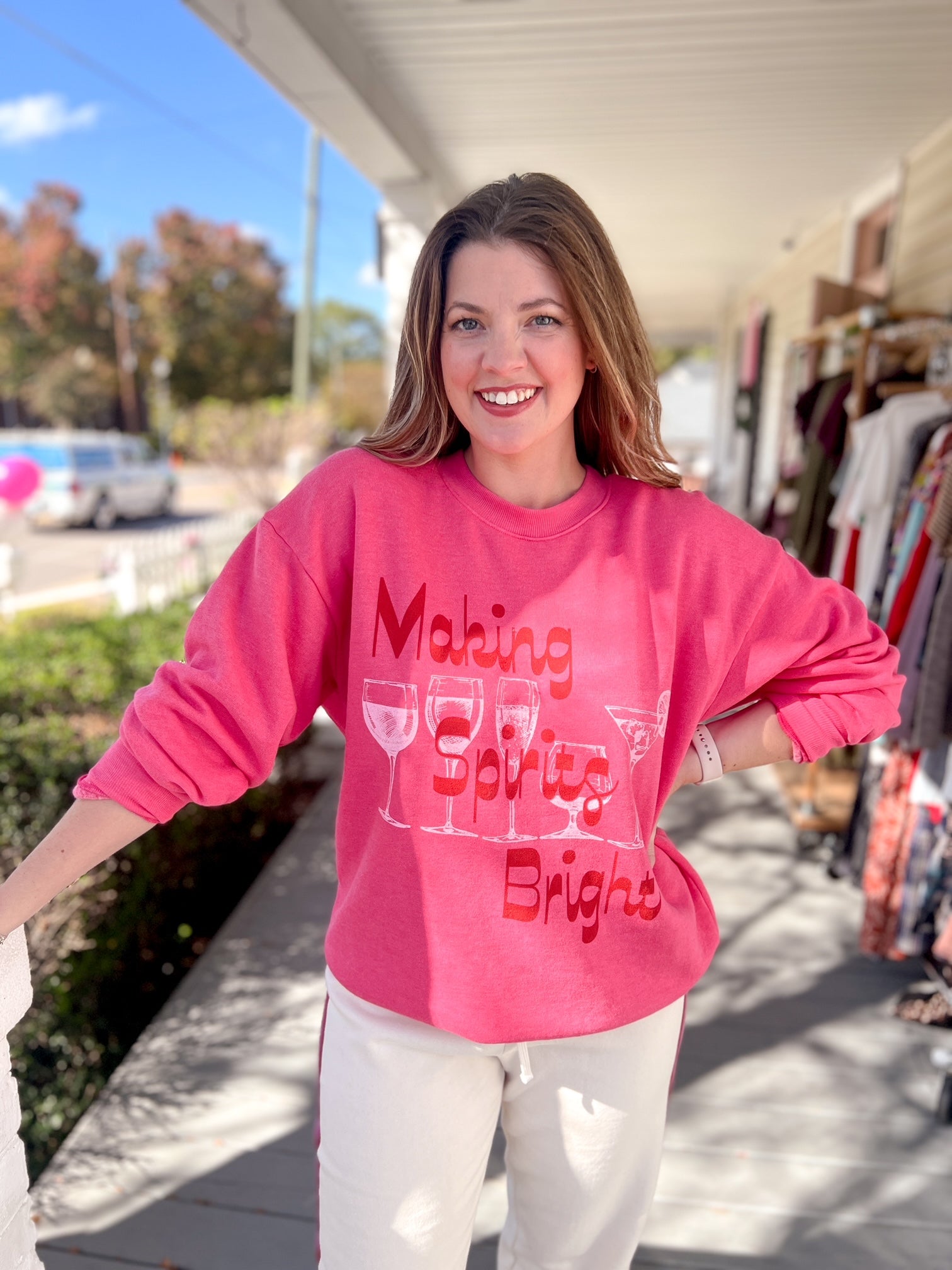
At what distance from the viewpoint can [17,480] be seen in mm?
9359

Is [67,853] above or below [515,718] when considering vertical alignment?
below

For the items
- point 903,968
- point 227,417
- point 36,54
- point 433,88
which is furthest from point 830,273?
point 36,54

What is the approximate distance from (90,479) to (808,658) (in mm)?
17704

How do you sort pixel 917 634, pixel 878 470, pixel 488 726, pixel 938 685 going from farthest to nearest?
pixel 878 470, pixel 917 634, pixel 938 685, pixel 488 726

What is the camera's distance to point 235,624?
3.50ft

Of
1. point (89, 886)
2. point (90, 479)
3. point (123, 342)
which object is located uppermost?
point (123, 342)

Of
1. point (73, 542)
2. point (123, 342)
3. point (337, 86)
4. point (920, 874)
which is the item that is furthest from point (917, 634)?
point (123, 342)

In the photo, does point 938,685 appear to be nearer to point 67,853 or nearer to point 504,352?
point 504,352

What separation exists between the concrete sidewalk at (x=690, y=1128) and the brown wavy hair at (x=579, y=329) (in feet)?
5.07

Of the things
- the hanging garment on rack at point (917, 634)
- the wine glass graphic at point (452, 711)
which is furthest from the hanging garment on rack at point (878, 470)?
the wine glass graphic at point (452, 711)

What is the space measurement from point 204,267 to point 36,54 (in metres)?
8.79

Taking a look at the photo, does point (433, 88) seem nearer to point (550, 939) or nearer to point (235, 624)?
point (235, 624)

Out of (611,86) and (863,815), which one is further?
(611,86)

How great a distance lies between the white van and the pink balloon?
6694 millimetres
